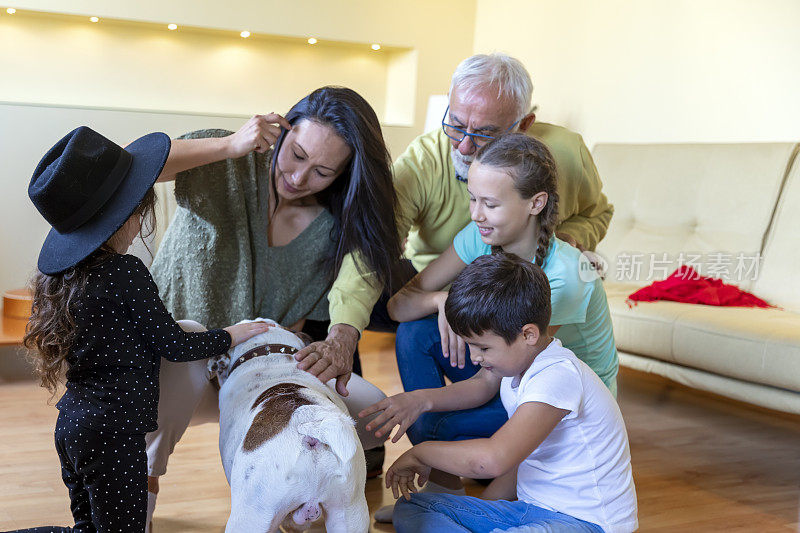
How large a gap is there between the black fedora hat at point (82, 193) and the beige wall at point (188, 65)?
271 cm

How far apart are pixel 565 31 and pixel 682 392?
1.91 m

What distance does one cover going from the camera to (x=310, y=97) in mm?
1921

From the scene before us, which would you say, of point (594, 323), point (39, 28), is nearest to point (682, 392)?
point (594, 323)

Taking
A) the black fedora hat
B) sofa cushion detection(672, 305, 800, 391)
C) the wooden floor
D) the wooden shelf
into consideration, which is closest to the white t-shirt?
the wooden floor

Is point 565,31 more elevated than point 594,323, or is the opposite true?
point 565,31

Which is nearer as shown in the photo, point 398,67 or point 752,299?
point 752,299

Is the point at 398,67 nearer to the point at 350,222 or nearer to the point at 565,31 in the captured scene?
the point at 565,31

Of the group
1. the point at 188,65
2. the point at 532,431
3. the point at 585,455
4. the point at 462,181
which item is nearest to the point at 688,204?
the point at 462,181

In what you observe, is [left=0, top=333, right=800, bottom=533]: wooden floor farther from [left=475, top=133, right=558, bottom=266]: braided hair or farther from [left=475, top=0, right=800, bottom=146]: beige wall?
[left=475, top=0, right=800, bottom=146]: beige wall

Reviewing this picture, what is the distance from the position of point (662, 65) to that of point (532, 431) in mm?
2704

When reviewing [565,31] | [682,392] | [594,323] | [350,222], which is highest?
[565,31]

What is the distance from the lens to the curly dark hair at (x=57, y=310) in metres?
→ 1.42

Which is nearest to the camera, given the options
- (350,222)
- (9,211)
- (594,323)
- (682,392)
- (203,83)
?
(594,323)

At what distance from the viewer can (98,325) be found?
1435mm
